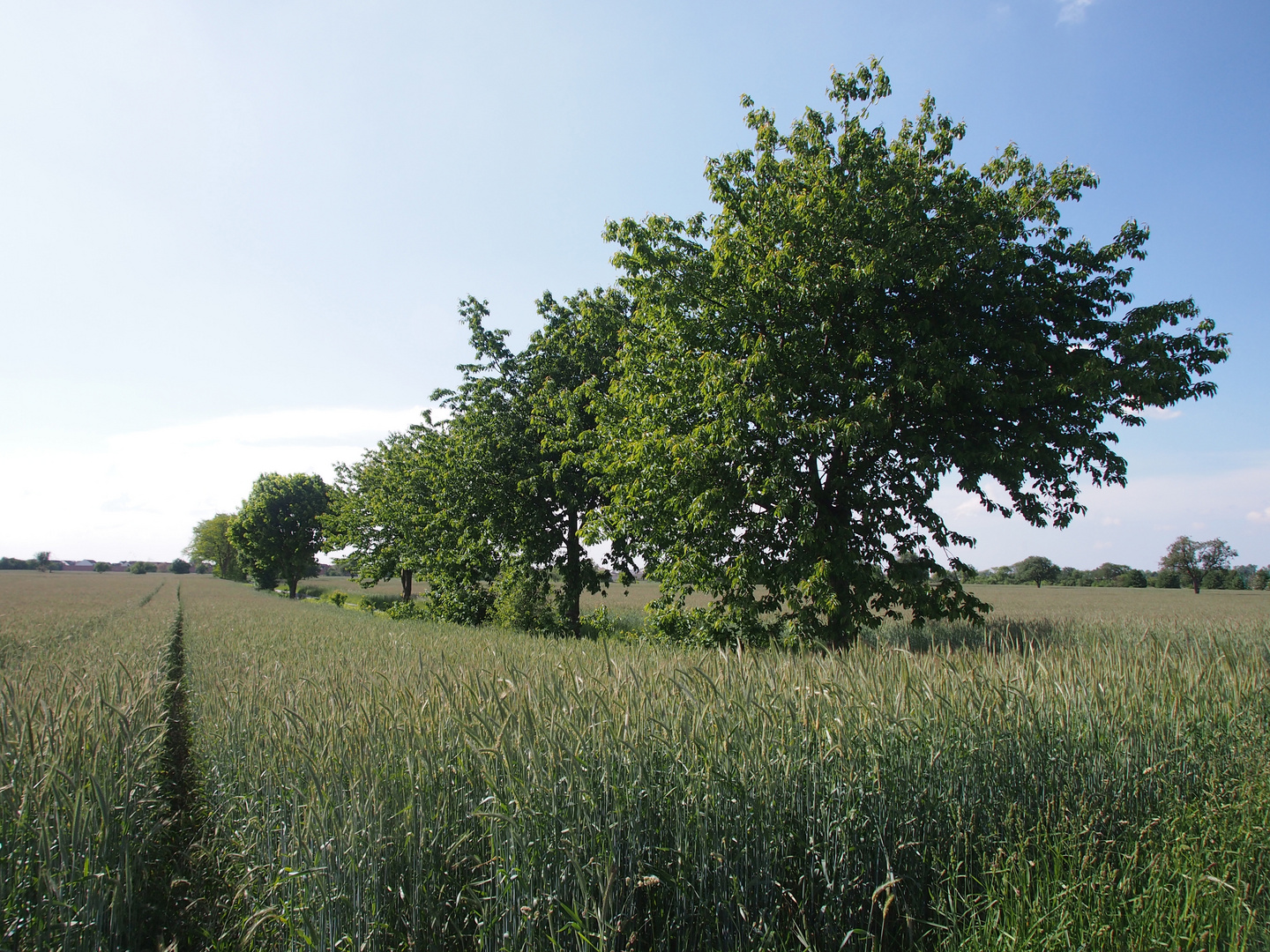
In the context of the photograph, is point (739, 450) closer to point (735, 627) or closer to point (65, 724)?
point (735, 627)

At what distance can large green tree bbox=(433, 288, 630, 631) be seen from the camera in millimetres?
16938

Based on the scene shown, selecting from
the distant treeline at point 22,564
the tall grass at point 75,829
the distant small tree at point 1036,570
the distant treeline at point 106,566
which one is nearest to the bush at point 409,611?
the tall grass at point 75,829

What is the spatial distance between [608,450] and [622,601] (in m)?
25.5

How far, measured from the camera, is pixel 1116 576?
6769 centimetres

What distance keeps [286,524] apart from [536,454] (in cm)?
4946

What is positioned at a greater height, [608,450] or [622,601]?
[608,450]

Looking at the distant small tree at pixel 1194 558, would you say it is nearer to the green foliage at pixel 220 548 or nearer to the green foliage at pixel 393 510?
the green foliage at pixel 393 510

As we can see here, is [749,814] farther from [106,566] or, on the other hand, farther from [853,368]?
[106,566]

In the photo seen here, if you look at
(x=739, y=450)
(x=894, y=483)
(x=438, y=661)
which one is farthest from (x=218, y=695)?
(x=894, y=483)

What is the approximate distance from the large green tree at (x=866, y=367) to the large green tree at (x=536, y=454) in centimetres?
563

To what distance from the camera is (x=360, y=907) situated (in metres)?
2.86

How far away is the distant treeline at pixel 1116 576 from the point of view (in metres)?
55.8

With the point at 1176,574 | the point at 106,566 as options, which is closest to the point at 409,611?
the point at 1176,574

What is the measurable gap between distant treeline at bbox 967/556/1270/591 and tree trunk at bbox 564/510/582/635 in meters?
43.2
